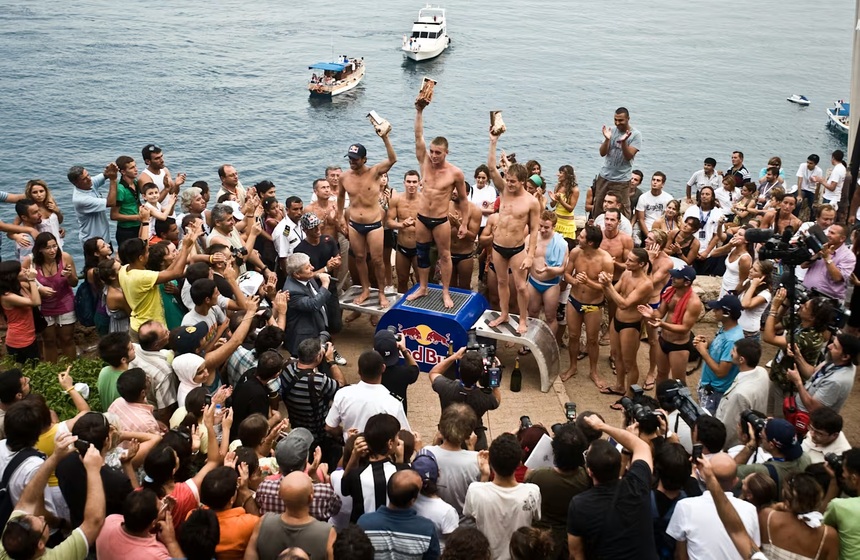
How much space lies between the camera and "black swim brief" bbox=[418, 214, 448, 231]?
10492 millimetres

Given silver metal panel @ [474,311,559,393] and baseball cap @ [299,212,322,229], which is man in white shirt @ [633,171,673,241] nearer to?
silver metal panel @ [474,311,559,393]

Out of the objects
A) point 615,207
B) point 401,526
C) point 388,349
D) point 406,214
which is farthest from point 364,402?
point 615,207

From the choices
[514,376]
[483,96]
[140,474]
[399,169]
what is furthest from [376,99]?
[140,474]

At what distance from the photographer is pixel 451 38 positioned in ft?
204

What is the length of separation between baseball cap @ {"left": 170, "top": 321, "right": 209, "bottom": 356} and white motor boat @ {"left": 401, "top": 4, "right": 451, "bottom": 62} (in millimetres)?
48555

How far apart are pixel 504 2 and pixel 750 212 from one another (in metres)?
72.2

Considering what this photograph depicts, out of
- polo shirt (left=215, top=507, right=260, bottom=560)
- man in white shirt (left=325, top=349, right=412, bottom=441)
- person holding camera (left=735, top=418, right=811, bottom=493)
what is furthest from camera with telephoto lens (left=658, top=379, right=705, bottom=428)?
polo shirt (left=215, top=507, right=260, bottom=560)

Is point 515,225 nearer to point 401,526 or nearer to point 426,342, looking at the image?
point 426,342

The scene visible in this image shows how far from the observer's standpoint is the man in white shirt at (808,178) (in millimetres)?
16469

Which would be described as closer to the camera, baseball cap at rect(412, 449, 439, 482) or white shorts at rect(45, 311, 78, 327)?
baseball cap at rect(412, 449, 439, 482)

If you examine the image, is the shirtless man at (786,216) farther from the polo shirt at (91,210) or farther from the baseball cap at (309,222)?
the polo shirt at (91,210)

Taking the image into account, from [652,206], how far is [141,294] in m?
8.96

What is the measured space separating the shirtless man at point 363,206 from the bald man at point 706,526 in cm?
631

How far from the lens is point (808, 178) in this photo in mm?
16703
